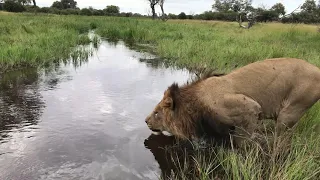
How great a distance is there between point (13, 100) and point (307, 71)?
6580mm

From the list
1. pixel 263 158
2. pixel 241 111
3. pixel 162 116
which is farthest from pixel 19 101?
pixel 263 158

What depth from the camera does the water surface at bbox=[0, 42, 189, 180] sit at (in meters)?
5.38

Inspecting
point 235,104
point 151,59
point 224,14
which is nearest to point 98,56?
point 151,59

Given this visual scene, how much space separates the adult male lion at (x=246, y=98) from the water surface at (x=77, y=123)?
968mm

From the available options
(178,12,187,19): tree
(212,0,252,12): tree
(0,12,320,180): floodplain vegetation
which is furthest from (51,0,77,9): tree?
(0,12,320,180): floodplain vegetation

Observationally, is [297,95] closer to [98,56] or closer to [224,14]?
[98,56]

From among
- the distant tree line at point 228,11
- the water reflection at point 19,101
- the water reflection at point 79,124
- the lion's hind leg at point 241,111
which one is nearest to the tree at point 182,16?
the distant tree line at point 228,11

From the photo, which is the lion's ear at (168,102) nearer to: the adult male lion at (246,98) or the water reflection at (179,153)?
the adult male lion at (246,98)

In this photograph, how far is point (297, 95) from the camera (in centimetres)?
522

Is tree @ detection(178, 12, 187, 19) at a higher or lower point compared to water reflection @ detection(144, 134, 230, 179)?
higher

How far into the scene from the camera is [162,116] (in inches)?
235

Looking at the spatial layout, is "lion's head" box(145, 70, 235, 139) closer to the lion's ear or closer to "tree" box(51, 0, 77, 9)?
the lion's ear

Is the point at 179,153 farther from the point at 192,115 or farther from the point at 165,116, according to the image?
the point at 192,115

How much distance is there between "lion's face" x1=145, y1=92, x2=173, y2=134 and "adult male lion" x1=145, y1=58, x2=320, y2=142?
2 cm
